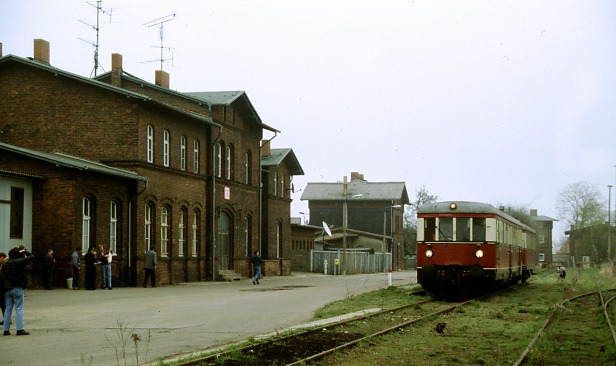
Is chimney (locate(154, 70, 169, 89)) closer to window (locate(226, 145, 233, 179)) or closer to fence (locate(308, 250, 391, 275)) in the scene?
window (locate(226, 145, 233, 179))

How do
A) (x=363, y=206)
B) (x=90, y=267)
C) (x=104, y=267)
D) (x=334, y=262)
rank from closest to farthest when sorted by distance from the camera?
(x=90, y=267), (x=104, y=267), (x=334, y=262), (x=363, y=206)

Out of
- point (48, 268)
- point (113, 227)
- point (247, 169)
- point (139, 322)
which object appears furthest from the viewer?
point (247, 169)

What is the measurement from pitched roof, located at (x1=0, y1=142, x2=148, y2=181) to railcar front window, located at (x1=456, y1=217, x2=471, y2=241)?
12774 millimetres

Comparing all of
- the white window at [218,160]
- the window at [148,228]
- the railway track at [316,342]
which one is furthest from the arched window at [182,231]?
the railway track at [316,342]

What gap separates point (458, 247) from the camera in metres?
24.0

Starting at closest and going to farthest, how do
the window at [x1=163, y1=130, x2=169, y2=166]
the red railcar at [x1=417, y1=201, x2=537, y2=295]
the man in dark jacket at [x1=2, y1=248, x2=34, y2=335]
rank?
the man in dark jacket at [x1=2, y1=248, x2=34, y2=335] → the red railcar at [x1=417, y1=201, x2=537, y2=295] → the window at [x1=163, y1=130, x2=169, y2=166]

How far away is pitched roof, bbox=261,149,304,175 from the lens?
169 feet

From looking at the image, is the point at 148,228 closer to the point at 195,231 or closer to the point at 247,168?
the point at 195,231

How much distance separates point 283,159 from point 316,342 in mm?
39952

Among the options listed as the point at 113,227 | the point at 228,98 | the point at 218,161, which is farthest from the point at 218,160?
the point at 113,227

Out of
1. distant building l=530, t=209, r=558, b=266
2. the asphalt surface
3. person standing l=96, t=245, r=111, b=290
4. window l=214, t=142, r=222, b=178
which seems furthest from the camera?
distant building l=530, t=209, r=558, b=266

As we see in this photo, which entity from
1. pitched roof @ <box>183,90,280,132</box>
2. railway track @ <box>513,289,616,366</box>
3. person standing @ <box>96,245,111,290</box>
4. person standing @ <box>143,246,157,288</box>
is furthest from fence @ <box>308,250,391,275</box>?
railway track @ <box>513,289,616,366</box>

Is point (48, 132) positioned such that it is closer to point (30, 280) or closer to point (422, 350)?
point (30, 280)

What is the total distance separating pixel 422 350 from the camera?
41.9 ft
